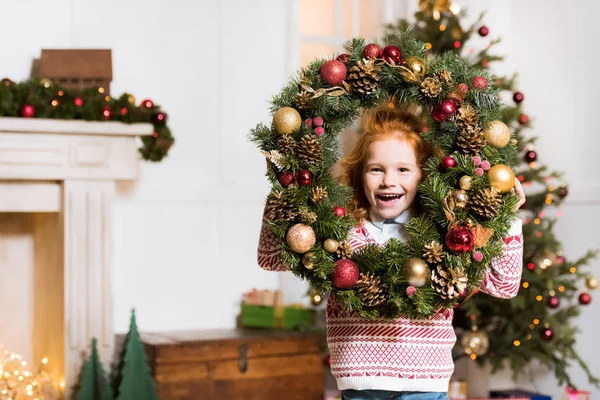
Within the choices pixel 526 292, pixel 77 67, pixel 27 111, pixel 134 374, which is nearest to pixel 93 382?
pixel 134 374

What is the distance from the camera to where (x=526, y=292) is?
4.06m

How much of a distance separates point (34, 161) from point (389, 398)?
212cm

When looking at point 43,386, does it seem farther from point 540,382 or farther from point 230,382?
point 540,382

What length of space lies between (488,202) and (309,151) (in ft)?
1.36

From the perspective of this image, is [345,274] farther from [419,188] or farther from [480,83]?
[480,83]

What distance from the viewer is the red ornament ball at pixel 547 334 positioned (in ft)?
13.0

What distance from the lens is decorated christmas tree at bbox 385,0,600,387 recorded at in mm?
4016

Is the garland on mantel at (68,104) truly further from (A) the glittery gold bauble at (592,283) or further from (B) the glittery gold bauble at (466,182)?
(B) the glittery gold bauble at (466,182)

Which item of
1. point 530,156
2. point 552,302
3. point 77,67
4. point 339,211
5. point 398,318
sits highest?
point 77,67

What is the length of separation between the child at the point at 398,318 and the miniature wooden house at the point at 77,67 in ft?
6.37

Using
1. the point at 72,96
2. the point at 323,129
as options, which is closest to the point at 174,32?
the point at 72,96

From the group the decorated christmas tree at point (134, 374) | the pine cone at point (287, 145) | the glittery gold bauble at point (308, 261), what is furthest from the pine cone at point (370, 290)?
the decorated christmas tree at point (134, 374)

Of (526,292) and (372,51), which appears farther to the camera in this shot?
(526,292)

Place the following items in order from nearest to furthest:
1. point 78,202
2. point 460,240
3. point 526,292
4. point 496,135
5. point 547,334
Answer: point 460,240, point 496,135, point 78,202, point 547,334, point 526,292
